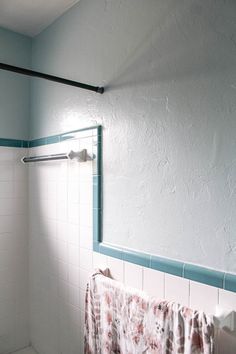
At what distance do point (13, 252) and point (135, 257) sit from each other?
1177mm

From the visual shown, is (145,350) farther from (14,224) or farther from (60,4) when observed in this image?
(60,4)

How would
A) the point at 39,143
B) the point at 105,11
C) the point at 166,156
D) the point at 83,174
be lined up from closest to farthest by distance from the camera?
the point at 166,156, the point at 105,11, the point at 83,174, the point at 39,143

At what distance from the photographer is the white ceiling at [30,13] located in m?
1.75

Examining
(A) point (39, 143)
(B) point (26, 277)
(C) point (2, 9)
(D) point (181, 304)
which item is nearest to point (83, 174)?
(A) point (39, 143)

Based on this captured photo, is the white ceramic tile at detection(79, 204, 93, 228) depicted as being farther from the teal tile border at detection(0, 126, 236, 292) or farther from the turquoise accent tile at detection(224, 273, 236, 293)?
the turquoise accent tile at detection(224, 273, 236, 293)

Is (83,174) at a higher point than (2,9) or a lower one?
lower

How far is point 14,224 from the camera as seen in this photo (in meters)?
2.10

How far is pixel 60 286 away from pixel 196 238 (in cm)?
111

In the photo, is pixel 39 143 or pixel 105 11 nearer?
pixel 105 11

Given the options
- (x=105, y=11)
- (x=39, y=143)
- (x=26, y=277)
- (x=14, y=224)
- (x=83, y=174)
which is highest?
(x=105, y=11)

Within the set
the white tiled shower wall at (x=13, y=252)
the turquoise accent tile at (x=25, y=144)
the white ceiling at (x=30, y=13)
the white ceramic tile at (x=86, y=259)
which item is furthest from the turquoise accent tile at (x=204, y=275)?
the white ceiling at (x=30, y=13)

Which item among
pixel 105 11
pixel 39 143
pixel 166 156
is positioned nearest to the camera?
pixel 166 156

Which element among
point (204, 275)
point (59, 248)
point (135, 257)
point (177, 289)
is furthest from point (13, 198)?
point (204, 275)

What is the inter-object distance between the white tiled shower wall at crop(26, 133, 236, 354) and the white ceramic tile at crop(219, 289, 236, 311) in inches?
11.2
